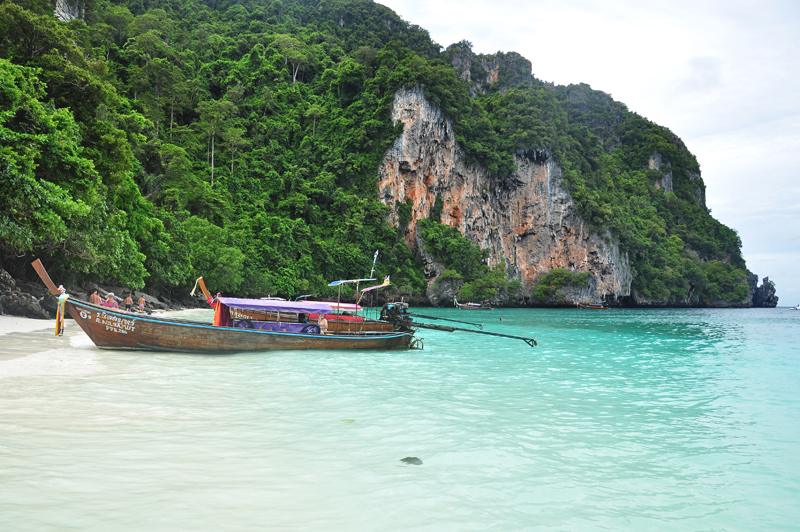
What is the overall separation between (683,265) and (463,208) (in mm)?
52827

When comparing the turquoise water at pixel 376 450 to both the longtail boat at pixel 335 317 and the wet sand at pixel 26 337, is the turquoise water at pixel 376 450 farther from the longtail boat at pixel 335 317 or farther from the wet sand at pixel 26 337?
the longtail boat at pixel 335 317

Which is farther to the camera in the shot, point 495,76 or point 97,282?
point 495,76

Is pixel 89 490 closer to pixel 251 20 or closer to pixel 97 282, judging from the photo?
pixel 97 282

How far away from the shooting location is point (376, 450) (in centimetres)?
586

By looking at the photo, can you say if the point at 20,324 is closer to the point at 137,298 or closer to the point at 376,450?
the point at 137,298

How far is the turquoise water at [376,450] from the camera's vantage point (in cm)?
399

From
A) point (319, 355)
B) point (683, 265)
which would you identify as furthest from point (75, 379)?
point (683, 265)

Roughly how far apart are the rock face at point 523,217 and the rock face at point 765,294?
55.8 metres

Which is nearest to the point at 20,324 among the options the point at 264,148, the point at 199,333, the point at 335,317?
the point at 199,333

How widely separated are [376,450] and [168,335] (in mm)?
10290

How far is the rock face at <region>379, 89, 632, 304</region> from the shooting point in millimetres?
72250

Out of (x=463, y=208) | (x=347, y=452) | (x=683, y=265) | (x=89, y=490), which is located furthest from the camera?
(x=683, y=265)

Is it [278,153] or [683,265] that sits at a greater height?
[278,153]

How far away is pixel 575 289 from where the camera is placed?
7519 centimetres
